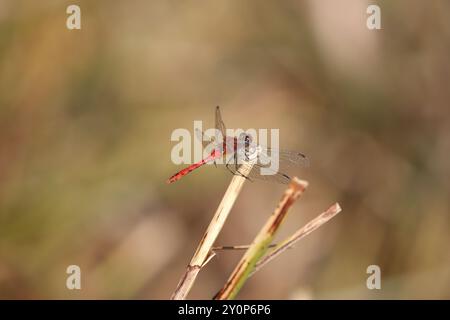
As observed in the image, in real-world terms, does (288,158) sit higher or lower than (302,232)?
higher

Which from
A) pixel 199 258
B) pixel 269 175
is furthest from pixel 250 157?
pixel 199 258

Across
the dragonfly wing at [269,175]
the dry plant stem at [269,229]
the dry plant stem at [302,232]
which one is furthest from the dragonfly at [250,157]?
the dry plant stem at [269,229]

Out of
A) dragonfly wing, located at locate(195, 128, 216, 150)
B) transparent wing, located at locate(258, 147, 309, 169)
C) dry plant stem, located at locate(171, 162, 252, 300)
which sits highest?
dragonfly wing, located at locate(195, 128, 216, 150)

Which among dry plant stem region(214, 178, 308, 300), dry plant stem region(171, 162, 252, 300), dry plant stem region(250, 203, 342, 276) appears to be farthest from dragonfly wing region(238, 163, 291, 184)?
dry plant stem region(214, 178, 308, 300)

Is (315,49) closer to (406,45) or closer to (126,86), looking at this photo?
(406,45)

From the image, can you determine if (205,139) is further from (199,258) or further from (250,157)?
(199,258)

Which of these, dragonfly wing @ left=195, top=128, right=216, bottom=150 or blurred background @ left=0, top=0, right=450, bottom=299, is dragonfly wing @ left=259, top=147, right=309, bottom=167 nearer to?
dragonfly wing @ left=195, top=128, right=216, bottom=150

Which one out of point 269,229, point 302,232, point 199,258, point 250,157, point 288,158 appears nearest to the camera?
point 269,229
